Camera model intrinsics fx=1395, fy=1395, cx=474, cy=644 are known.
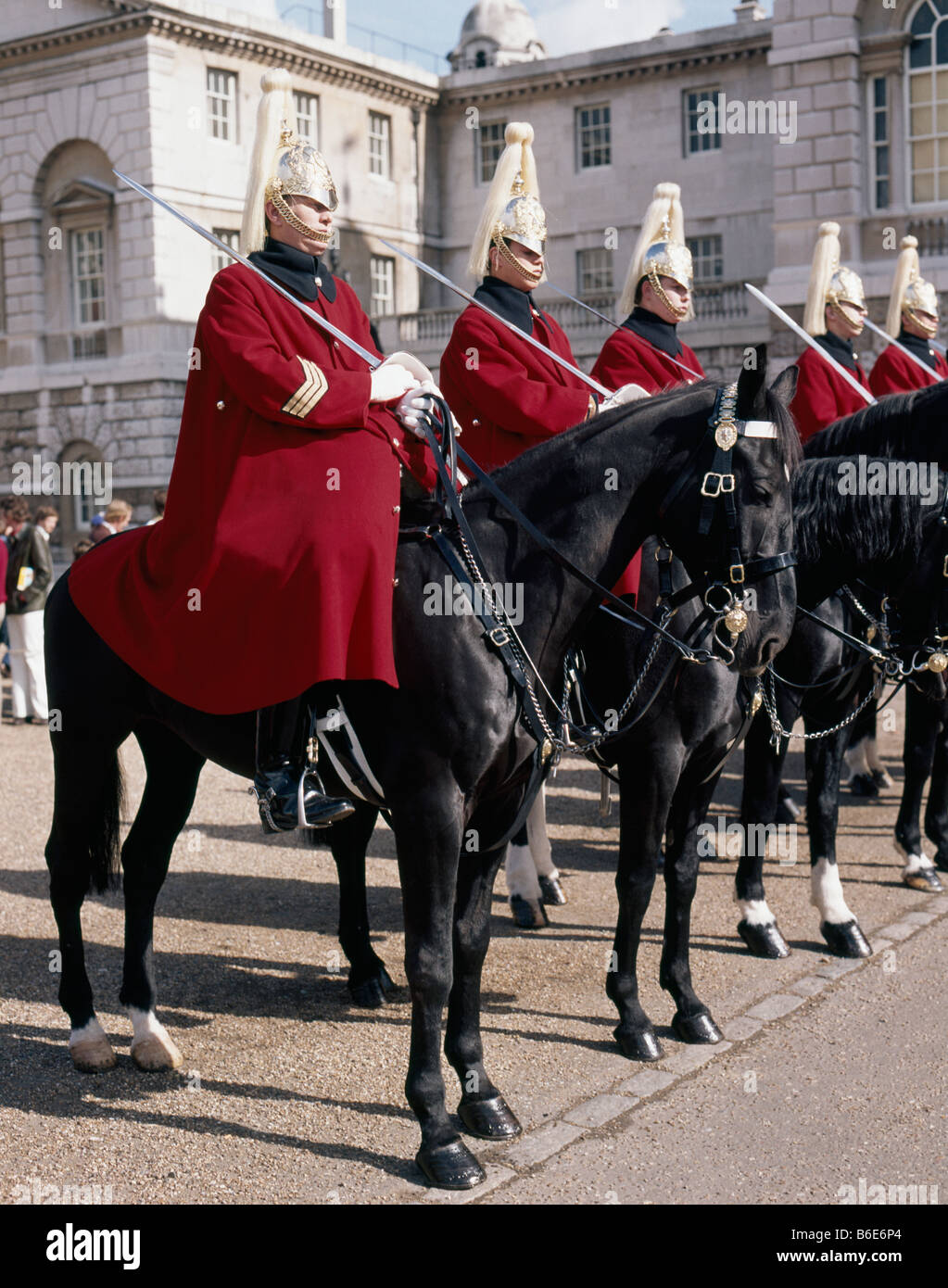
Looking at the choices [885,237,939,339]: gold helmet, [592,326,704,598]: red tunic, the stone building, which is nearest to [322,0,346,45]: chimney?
the stone building

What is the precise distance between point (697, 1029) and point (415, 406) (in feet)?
8.44

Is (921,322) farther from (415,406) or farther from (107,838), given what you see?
Result: (107,838)

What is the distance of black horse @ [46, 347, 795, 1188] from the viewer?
4043 mm

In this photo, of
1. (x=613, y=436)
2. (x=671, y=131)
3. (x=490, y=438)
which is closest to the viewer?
(x=613, y=436)

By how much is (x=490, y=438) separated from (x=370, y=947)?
216cm

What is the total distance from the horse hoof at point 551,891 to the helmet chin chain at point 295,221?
3867 mm

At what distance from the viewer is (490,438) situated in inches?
227

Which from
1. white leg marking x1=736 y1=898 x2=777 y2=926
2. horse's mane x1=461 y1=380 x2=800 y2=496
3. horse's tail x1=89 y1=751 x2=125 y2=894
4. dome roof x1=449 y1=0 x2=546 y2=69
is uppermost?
dome roof x1=449 y1=0 x2=546 y2=69

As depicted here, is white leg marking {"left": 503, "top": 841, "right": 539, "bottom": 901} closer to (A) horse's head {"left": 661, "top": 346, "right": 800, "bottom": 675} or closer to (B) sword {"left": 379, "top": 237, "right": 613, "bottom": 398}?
(B) sword {"left": 379, "top": 237, "right": 613, "bottom": 398}

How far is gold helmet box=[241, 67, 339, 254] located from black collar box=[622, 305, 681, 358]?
205 cm

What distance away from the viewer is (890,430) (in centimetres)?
651

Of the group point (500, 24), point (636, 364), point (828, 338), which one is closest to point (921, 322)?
point (828, 338)

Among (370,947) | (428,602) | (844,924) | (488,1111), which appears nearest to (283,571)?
(428,602)
